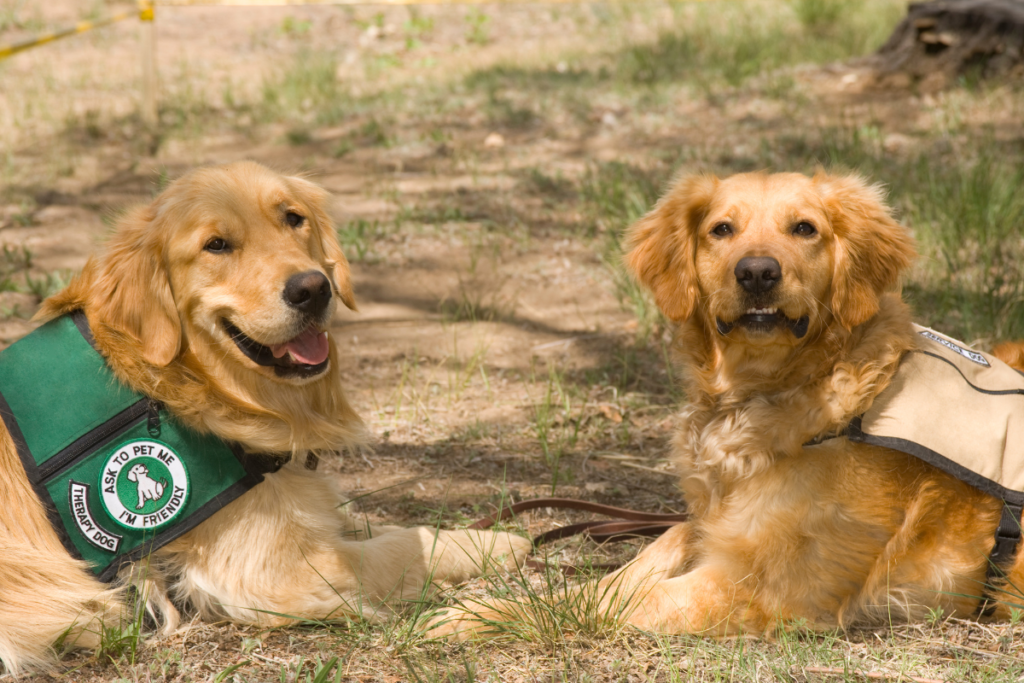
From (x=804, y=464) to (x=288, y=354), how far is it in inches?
61.2

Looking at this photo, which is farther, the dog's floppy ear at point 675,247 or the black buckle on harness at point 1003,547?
the dog's floppy ear at point 675,247

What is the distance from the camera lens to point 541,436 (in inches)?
148

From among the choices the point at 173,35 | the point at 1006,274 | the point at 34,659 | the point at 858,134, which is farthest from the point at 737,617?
the point at 173,35

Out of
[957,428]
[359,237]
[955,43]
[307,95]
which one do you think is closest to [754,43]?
[955,43]

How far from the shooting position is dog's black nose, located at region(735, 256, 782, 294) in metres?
2.57

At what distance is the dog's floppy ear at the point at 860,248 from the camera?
2.67 m

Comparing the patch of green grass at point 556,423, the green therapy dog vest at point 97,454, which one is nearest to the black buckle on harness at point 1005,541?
the patch of green grass at point 556,423

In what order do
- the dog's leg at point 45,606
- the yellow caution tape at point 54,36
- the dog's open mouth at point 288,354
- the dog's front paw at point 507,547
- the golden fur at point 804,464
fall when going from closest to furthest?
the dog's leg at point 45,606 < the golden fur at point 804,464 < the dog's open mouth at point 288,354 < the dog's front paw at point 507,547 < the yellow caution tape at point 54,36

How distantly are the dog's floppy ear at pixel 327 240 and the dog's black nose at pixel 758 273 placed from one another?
4.24 ft

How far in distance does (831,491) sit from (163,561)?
1.97 m

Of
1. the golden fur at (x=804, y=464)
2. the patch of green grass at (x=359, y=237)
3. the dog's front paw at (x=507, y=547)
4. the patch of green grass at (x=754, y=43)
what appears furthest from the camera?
the patch of green grass at (x=754, y=43)

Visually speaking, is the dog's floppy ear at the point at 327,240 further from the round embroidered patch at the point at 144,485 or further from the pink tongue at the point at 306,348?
the round embroidered patch at the point at 144,485

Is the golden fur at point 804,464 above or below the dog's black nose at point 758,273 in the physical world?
below

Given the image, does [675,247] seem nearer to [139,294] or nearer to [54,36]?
[139,294]
